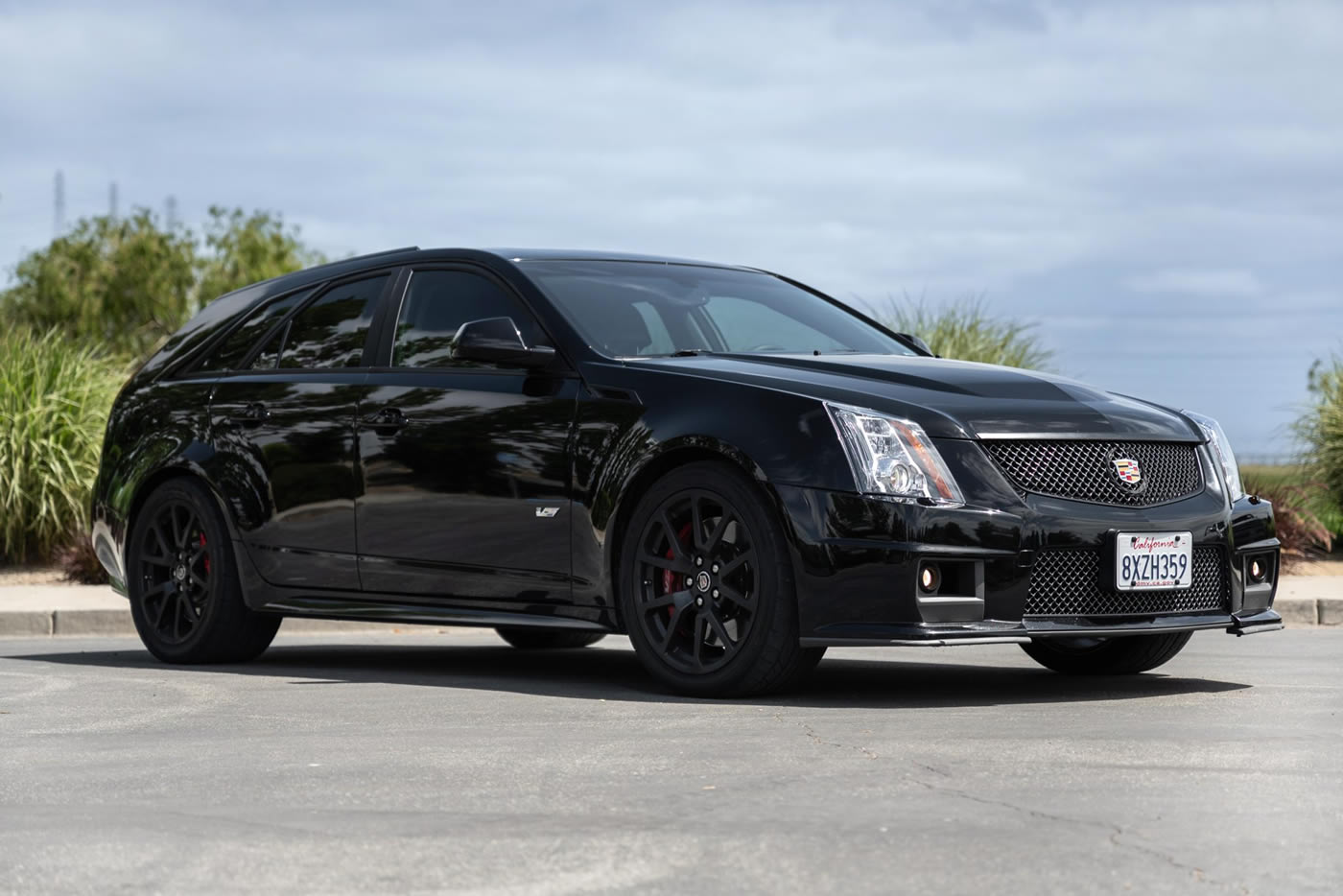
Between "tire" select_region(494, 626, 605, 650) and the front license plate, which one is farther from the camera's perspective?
"tire" select_region(494, 626, 605, 650)

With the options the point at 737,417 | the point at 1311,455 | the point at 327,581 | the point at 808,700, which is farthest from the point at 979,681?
the point at 1311,455

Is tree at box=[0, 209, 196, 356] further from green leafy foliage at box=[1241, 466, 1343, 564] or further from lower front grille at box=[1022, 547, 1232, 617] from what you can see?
lower front grille at box=[1022, 547, 1232, 617]

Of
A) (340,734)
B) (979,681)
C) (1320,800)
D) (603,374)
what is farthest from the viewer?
(979,681)

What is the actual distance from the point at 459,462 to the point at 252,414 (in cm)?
143

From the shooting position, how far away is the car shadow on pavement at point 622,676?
7473 mm

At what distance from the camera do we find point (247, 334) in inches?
370

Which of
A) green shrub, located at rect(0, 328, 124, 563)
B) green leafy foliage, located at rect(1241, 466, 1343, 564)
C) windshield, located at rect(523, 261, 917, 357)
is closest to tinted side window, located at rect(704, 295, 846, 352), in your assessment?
windshield, located at rect(523, 261, 917, 357)

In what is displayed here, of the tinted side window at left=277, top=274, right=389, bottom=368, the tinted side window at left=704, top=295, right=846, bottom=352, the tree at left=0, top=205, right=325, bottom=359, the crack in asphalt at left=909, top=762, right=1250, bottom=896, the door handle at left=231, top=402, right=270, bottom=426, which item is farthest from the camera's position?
the tree at left=0, top=205, right=325, bottom=359

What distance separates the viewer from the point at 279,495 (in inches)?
343

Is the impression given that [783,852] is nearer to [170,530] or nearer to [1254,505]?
[1254,505]

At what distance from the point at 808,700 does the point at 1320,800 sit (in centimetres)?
243

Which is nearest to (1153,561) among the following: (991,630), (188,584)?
(991,630)

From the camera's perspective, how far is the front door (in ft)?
25.1

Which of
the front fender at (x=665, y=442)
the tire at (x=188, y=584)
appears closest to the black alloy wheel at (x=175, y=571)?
the tire at (x=188, y=584)
